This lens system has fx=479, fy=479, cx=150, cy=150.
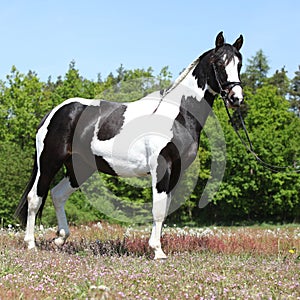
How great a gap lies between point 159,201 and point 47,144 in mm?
2273

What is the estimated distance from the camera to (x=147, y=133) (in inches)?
276

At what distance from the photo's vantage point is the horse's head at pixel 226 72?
663 centimetres

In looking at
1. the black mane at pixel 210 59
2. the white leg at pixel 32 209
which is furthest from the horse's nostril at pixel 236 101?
the white leg at pixel 32 209

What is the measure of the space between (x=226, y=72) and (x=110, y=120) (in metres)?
1.93

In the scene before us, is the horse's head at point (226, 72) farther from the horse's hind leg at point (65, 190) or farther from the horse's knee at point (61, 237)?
the horse's knee at point (61, 237)

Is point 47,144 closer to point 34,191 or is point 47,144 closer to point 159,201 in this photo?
point 34,191

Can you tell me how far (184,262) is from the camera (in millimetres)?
6113

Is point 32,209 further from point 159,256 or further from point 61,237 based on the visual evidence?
point 159,256

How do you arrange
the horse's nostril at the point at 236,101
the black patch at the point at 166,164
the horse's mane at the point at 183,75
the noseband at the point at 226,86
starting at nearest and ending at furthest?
the horse's nostril at the point at 236,101, the noseband at the point at 226,86, the black patch at the point at 166,164, the horse's mane at the point at 183,75

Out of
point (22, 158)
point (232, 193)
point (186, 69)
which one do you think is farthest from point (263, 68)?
point (186, 69)

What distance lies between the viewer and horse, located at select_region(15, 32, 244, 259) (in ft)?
22.4

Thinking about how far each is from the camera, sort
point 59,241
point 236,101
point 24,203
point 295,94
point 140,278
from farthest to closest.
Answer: point 295,94, point 24,203, point 59,241, point 236,101, point 140,278

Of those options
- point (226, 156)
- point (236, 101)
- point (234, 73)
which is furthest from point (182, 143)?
point (226, 156)

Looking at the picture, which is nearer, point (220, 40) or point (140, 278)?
point (140, 278)
